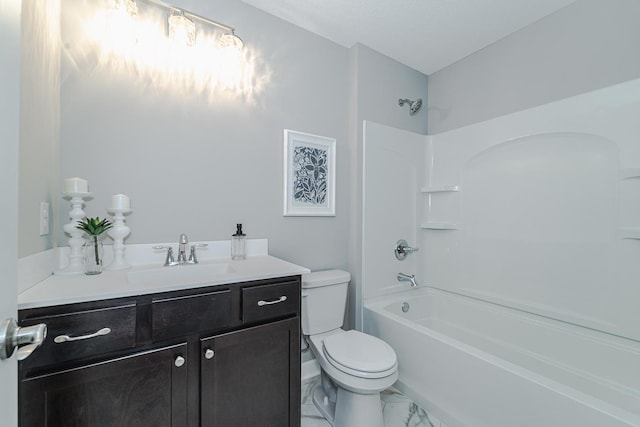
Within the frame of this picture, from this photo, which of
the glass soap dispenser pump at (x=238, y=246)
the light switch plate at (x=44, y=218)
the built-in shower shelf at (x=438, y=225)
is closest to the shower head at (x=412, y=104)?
the built-in shower shelf at (x=438, y=225)

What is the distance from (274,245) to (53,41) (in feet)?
4.75

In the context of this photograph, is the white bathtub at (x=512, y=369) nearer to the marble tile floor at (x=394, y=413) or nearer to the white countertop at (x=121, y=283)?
the marble tile floor at (x=394, y=413)

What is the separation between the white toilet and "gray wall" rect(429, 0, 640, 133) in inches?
70.2

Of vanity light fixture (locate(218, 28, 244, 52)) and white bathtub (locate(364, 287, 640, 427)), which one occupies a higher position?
vanity light fixture (locate(218, 28, 244, 52))

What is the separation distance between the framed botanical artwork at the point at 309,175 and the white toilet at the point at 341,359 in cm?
48

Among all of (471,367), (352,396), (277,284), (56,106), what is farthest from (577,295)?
(56,106)

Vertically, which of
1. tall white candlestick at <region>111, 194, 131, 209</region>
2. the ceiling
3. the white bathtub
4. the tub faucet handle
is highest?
the ceiling

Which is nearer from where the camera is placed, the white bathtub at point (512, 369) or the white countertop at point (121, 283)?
the white countertop at point (121, 283)

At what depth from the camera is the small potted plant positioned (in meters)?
1.19

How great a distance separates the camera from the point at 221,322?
3.66 feet

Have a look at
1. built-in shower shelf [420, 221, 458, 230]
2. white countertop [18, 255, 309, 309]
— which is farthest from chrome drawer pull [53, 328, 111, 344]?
built-in shower shelf [420, 221, 458, 230]

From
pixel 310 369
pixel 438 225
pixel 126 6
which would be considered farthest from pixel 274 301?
pixel 438 225

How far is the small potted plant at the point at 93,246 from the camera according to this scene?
3.92ft

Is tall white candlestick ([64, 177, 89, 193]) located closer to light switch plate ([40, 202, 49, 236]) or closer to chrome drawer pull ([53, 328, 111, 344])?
light switch plate ([40, 202, 49, 236])
